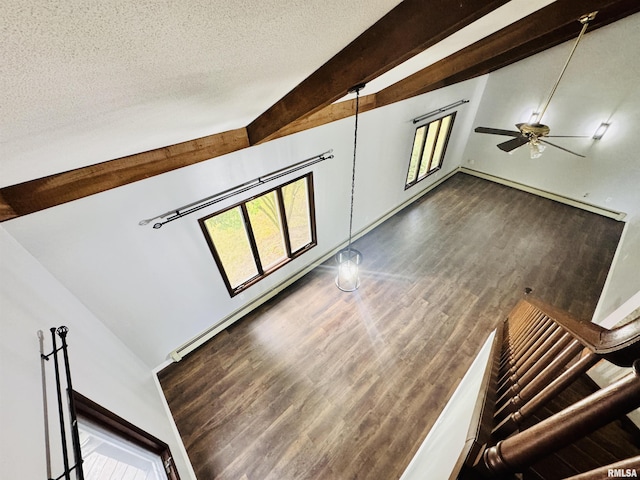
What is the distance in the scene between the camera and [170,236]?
8.50ft

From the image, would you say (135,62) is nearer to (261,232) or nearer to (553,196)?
(261,232)

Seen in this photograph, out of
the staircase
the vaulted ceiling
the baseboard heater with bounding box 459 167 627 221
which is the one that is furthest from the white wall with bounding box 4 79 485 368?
the baseboard heater with bounding box 459 167 627 221

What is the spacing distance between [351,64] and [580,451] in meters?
2.41

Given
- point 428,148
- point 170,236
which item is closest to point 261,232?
point 170,236

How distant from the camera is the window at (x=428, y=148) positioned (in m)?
5.30

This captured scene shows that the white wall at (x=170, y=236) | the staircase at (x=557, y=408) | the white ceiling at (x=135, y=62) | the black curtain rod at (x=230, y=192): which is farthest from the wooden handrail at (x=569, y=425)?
the white wall at (x=170, y=236)

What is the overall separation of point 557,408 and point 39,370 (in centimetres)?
304

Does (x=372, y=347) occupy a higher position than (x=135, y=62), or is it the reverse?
(x=135, y=62)

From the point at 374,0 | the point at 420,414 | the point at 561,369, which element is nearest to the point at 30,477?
the point at 561,369

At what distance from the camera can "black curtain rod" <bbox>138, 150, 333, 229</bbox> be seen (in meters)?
2.40

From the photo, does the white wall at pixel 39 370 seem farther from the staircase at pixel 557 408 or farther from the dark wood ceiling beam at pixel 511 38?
the dark wood ceiling beam at pixel 511 38

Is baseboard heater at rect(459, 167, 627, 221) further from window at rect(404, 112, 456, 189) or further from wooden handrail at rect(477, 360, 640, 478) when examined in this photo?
wooden handrail at rect(477, 360, 640, 478)

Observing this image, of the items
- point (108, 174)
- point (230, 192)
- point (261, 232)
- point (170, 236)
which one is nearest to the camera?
point (108, 174)

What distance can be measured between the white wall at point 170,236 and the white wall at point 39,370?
0.49ft
